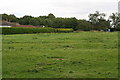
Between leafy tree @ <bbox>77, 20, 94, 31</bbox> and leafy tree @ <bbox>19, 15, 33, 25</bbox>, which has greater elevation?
leafy tree @ <bbox>19, 15, 33, 25</bbox>

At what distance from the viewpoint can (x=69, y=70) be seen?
387 inches

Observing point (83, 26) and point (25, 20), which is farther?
point (25, 20)

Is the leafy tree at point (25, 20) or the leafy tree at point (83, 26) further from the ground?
the leafy tree at point (25, 20)

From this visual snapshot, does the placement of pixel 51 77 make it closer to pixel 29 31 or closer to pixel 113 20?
pixel 29 31

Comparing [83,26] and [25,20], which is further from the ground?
[25,20]

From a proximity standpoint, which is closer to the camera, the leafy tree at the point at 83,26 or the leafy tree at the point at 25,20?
the leafy tree at the point at 83,26

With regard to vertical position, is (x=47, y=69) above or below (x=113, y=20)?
below

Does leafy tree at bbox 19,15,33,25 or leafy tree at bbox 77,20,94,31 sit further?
leafy tree at bbox 19,15,33,25

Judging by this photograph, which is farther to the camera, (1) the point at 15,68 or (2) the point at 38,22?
(2) the point at 38,22

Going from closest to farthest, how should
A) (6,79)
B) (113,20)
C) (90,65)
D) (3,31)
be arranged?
(6,79), (90,65), (3,31), (113,20)

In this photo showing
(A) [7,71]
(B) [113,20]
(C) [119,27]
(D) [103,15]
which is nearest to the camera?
(A) [7,71]

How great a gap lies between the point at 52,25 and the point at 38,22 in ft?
18.9

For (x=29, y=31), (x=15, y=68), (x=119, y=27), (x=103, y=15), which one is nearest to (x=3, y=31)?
(x=29, y=31)

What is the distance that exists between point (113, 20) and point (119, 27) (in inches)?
290
